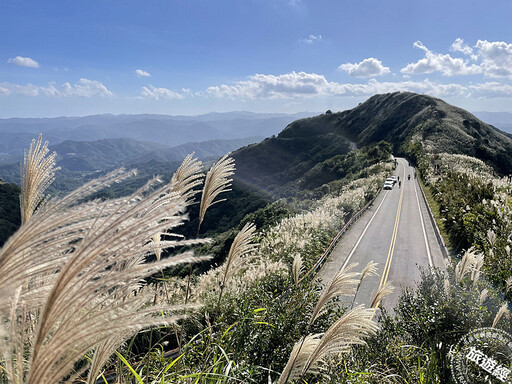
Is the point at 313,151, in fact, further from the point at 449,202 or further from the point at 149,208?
the point at 149,208

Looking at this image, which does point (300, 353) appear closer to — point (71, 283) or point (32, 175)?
point (71, 283)

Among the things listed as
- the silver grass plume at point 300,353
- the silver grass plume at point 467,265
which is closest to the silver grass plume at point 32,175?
the silver grass plume at point 300,353

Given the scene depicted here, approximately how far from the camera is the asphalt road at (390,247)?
1305 centimetres

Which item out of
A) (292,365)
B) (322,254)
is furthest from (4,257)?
(322,254)

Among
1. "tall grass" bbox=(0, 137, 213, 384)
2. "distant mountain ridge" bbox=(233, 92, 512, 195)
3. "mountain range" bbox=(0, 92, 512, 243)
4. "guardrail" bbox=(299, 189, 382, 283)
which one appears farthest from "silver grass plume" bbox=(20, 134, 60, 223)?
"distant mountain ridge" bbox=(233, 92, 512, 195)

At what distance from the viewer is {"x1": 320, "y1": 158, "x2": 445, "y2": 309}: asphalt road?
13055 millimetres

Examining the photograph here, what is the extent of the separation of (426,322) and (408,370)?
53.7 inches

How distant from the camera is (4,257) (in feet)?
3.42

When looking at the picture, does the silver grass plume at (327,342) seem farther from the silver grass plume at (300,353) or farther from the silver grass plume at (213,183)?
the silver grass plume at (213,183)

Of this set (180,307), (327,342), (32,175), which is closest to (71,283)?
(180,307)

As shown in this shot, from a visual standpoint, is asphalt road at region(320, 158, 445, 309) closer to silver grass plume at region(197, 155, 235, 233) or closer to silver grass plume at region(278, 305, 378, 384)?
silver grass plume at region(278, 305, 378, 384)

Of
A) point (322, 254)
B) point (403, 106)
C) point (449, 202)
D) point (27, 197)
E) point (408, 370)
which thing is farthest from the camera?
point (403, 106)

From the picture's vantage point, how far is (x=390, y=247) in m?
17.6

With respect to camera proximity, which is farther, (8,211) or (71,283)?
(8,211)
